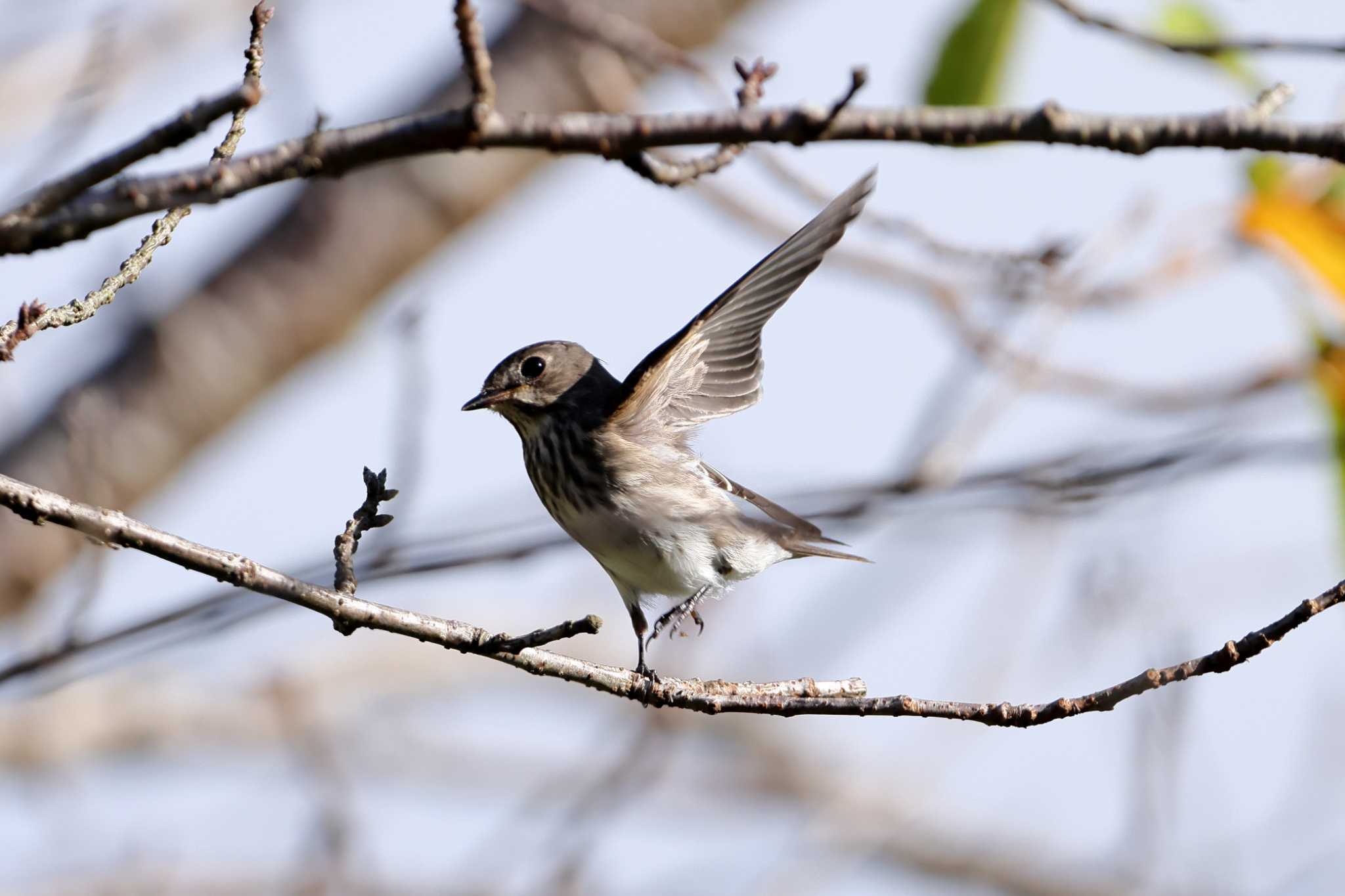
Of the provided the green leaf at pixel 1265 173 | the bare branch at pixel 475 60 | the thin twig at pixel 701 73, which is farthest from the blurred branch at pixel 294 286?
the bare branch at pixel 475 60

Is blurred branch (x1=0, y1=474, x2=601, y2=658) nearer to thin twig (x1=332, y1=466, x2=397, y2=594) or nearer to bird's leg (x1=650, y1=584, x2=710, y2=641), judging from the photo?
thin twig (x1=332, y1=466, x2=397, y2=594)

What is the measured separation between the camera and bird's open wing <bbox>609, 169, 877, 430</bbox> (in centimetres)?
354

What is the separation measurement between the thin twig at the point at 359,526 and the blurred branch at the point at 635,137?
1.10 meters

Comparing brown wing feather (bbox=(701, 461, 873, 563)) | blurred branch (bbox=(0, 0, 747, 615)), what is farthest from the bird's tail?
blurred branch (bbox=(0, 0, 747, 615))

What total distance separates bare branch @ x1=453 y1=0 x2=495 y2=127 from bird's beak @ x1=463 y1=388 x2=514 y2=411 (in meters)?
3.13

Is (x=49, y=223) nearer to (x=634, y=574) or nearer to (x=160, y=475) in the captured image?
(x=634, y=574)

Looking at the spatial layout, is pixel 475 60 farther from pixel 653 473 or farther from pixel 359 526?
pixel 653 473

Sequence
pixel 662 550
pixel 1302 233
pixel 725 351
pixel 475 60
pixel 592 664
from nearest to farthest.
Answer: pixel 475 60, pixel 592 664, pixel 1302 233, pixel 725 351, pixel 662 550

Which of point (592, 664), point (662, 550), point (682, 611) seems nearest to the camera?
point (592, 664)

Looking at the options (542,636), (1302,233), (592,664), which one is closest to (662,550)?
(592,664)

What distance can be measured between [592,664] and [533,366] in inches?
86.5

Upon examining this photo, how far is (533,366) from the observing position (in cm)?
529

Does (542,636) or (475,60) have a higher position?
(475,60)

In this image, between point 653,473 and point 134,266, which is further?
point 653,473
